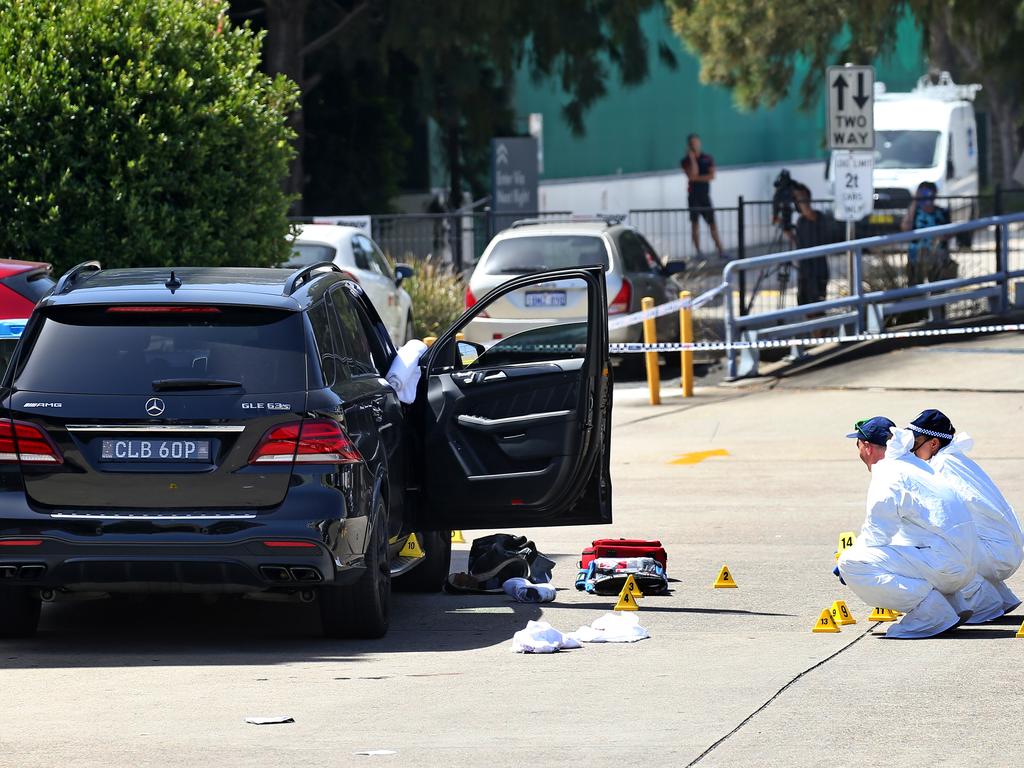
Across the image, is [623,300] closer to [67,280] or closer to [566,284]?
[566,284]

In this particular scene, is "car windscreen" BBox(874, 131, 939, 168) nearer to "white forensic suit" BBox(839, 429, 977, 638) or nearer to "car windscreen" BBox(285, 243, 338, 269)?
"car windscreen" BBox(285, 243, 338, 269)

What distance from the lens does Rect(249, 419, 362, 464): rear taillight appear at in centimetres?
801

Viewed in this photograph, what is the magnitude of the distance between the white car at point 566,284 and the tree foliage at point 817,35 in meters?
4.17

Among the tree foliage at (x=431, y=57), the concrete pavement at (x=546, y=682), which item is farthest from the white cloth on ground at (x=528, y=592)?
the tree foliage at (x=431, y=57)

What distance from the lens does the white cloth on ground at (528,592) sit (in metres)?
9.62

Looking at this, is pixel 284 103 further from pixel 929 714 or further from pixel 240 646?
pixel 929 714

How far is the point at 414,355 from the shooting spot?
950cm

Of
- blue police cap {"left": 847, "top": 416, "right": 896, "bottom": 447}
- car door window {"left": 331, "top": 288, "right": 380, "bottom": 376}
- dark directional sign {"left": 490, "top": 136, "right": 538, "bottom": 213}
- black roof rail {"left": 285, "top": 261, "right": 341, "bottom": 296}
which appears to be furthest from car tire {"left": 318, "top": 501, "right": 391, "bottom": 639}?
dark directional sign {"left": 490, "top": 136, "right": 538, "bottom": 213}

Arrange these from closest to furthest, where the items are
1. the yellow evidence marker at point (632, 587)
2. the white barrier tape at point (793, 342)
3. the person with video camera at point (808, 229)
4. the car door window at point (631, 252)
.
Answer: the yellow evidence marker at point (632, 587) → the white barrier tape at point (793, 342) → the car door window at point (631, 252) → the person with video camera at point (808, 229)

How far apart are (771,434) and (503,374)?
288 inches

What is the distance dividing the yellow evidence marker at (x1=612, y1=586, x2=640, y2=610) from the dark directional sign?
19155mm

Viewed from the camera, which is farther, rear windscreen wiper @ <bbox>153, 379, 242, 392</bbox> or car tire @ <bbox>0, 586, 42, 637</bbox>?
car tire @ <bbox>0, 586, 42, 637</bbox>

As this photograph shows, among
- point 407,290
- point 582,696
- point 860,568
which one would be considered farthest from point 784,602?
point 407,290

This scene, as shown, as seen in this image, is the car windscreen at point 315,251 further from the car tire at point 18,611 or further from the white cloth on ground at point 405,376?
the car tire at point 18,611
